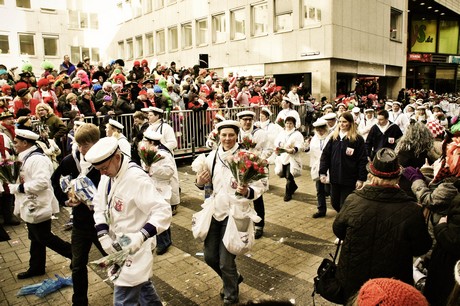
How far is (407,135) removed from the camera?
586 centimetres

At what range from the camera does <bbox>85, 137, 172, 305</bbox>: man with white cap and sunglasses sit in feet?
10.8

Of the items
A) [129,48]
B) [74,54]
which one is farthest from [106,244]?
[129,48]

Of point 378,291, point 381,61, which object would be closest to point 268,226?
point 378,291

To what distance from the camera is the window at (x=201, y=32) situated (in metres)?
29.4

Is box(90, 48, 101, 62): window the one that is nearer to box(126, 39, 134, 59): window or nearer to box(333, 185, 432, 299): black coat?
box(126, 39, 134, 59): window

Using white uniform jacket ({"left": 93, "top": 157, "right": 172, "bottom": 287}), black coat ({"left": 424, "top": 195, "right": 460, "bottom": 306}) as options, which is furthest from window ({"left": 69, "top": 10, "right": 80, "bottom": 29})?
black coat ({"left": 424, "top": 195, "right": 460, "bottom": 306})

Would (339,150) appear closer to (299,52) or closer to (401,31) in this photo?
(299,52)

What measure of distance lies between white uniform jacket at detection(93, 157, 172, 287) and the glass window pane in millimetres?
34399

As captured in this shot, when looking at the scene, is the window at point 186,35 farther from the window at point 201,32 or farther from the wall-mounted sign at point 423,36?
the wall-mounted sign at point 423,36

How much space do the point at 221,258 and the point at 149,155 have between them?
2.28 meters

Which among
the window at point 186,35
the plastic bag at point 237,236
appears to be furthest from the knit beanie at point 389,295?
the window at point 186,35

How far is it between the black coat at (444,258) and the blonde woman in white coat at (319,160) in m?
4.64

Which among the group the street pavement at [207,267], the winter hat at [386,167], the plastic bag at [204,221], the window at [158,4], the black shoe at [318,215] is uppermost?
the window at [158,4]

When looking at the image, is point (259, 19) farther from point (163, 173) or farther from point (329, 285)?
point (329, 285)
